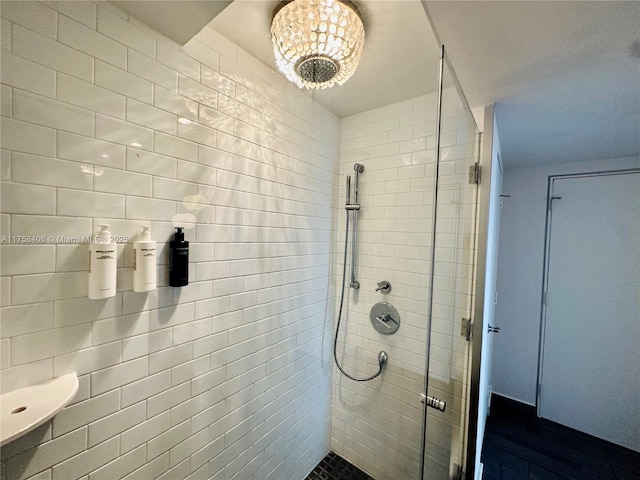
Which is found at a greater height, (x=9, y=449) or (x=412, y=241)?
(x=412, y=241)

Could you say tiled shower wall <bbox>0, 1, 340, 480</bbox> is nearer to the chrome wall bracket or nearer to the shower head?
the shower head

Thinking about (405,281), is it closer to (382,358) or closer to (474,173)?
(382,358)

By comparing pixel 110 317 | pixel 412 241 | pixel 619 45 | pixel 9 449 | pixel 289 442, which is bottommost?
pixel 289 442

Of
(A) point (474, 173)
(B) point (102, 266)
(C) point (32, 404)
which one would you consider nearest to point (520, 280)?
(A) point (474, 173)

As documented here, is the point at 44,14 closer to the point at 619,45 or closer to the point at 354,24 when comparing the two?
the point at 354,24

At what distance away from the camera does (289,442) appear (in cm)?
161

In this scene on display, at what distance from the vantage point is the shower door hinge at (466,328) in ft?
4.87

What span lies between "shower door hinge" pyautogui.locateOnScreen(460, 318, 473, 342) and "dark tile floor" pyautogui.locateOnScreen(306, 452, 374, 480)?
125cm

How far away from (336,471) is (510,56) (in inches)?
103

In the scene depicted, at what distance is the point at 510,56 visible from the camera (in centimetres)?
101

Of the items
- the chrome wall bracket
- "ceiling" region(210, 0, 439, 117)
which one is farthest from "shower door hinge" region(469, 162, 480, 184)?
the chrome wall bracket

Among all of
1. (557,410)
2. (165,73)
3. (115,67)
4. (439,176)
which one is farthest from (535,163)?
(115,67)

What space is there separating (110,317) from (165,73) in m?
0.93

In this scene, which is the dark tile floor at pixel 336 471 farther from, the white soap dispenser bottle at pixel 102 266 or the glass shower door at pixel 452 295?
the white soap dispenser bottle at pixel 102 266
